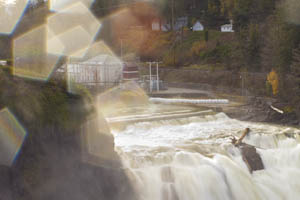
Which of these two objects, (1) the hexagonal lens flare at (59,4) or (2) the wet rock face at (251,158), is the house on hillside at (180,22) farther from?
(2) the wet rock face at (251,158)

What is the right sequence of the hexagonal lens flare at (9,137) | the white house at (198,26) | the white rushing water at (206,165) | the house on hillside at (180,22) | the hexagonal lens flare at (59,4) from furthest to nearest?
the house on hillside at (180,22) < the white house at (198,26) < the hexagonal lens flare at (59,4) < the white rushing water at (206,165) < the hexagonal lens flare at (9,137)

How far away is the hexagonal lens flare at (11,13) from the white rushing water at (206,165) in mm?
12019

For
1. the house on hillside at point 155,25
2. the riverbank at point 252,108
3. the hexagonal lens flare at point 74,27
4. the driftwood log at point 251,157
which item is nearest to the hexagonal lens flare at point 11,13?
the hexagonal lens flare at point 74,27

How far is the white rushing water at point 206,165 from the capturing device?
12.2m

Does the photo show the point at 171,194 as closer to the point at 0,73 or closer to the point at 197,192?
the point at 197,192

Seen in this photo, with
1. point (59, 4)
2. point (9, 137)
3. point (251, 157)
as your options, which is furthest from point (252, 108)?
point (59, 4)

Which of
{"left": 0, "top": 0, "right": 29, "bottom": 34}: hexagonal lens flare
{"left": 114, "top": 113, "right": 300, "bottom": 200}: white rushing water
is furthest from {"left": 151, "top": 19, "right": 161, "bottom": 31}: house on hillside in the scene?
{"left": 114, "top": 113, "right": 300, "bottom": 200}: white rushing water

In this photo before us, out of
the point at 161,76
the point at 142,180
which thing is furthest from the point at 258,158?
the point at 161,76

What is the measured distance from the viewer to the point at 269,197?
13016 millimetres

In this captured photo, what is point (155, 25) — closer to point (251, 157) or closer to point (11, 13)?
point (11, 13)

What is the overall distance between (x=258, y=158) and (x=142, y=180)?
489cm

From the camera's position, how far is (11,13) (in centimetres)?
3117

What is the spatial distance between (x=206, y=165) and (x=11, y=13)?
2445 cm

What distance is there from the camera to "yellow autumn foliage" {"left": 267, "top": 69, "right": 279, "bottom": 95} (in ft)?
78.5
